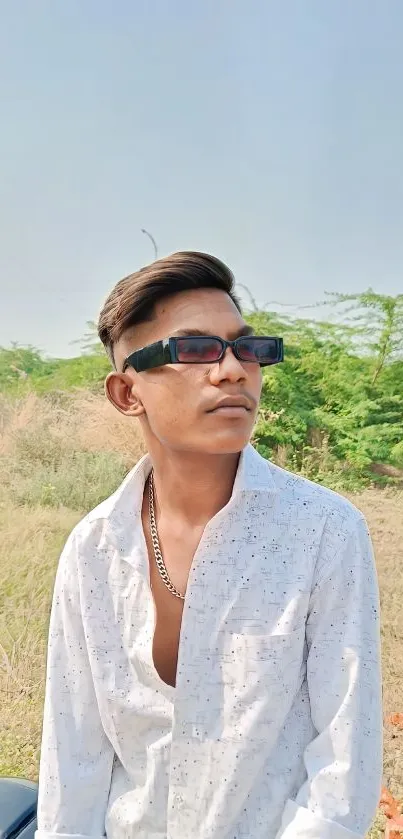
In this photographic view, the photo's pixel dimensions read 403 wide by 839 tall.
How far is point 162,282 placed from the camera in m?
1.18

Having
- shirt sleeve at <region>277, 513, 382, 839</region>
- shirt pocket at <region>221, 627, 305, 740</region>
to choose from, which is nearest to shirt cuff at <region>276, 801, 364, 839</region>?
shirt sleeve at <region>277, 513, 382, 839</region>

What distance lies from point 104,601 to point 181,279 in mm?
534

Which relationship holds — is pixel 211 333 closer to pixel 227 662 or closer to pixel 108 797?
pixel 227 662

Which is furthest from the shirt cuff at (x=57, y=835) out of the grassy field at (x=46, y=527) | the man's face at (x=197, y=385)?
the grassy field at (x=46, y=527)

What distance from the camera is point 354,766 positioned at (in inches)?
41.9

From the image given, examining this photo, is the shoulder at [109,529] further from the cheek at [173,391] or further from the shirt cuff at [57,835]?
the shirt cuff at [57,835]

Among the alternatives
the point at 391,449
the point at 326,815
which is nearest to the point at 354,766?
the point at 326,815

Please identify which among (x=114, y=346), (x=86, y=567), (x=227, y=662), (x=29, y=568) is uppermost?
(x=114, y=346)

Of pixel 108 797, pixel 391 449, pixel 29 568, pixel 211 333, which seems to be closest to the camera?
pixel 211 333

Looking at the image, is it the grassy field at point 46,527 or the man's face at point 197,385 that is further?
the grassy field at point 46,527

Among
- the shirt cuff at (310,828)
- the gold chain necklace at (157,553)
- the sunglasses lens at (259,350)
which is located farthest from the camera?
the gold chain necklace at (157,553)

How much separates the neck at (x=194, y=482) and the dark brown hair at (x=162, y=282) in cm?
23

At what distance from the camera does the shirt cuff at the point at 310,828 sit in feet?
3.42

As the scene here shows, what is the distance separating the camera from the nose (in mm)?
1114
